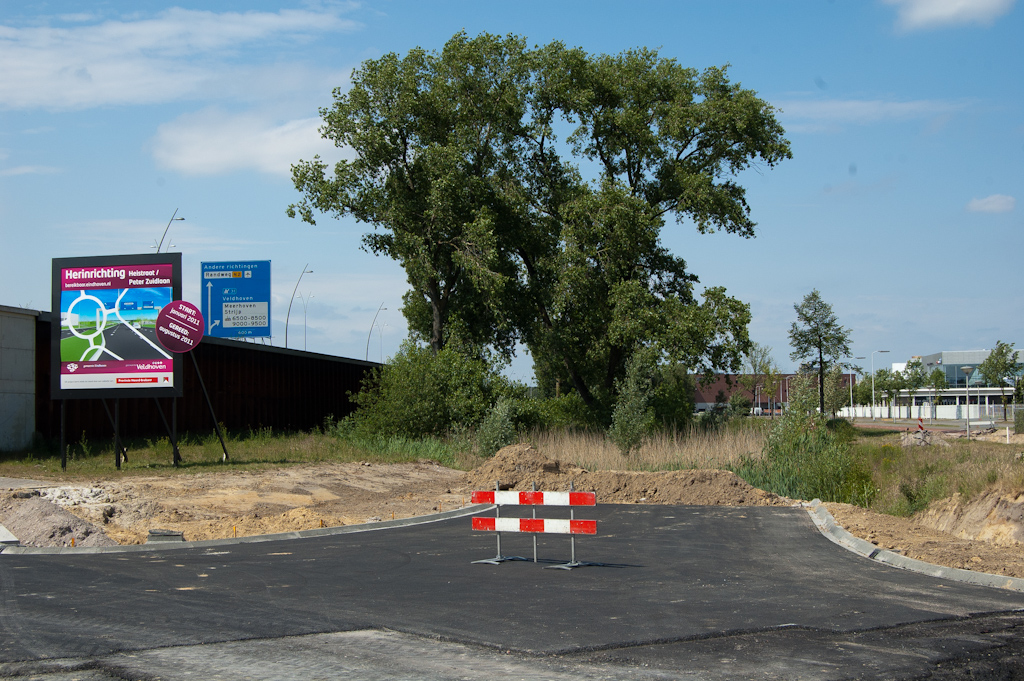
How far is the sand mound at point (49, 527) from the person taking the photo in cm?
1374

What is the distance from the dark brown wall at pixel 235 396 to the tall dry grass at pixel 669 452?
12.0 metres

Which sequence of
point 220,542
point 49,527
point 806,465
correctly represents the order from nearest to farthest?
point 220,542 < point 49,527 < point 806,465

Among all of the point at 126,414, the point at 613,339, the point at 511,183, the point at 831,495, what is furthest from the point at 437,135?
the point at 831,495

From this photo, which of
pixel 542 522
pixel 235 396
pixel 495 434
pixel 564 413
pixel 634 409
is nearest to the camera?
pixel 542 522

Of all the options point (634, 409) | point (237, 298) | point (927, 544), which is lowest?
point (927, 544)

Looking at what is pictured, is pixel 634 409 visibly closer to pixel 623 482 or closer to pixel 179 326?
pixel 623 482

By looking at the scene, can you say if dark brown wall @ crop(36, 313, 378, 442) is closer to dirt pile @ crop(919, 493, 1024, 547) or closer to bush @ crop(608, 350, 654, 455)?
bush @ crop(608, 350, 654, 455)

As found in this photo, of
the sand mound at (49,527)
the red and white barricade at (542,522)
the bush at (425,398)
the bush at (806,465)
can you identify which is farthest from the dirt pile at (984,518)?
the bush at (425,398)

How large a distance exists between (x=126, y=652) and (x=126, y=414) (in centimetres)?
2291

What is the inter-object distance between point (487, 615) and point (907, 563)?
6016 mm

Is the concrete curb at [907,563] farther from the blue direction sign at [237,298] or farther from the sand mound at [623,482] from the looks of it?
the blue direction sign at [237,298]

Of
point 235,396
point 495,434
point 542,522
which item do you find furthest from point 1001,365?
point 542,522

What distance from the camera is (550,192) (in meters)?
41.0

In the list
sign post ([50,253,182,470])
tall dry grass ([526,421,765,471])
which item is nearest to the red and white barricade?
sign post ([50,253,182,470])
